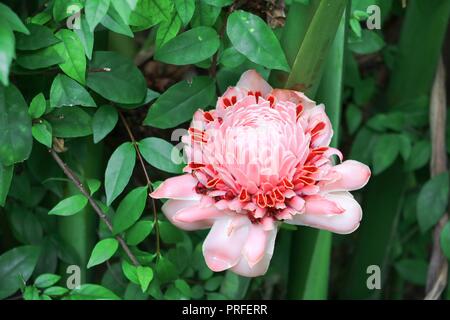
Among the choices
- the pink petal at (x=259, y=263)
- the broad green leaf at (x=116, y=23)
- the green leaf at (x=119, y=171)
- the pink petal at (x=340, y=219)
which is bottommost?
the pink petal at (x=259, y=263)

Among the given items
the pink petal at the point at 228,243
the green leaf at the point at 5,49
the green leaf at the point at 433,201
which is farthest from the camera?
the green leaf at the point at 433,201

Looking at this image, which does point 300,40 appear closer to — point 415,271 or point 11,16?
point 11,16

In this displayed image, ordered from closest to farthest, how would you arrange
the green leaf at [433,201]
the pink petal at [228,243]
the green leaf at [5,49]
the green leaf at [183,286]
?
the green leaf at [5,49], the pink petal at [228,243], the green leaf at [183,286], the green leaf at [433,201]

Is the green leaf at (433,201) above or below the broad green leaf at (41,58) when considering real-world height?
below

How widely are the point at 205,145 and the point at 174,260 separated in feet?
0.54

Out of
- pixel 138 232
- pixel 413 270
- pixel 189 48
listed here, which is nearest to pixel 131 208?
pixel 138 232

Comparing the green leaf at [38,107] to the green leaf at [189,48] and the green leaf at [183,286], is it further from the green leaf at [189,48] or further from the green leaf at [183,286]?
the green leaf at [183,286]

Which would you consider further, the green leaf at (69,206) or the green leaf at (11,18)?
the green leaf at (69,206)

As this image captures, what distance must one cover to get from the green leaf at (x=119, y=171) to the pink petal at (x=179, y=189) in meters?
0.03

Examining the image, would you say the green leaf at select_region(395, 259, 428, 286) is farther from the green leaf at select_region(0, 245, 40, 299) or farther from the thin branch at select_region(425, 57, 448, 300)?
the green leaf at select_region(0, 245, 40, 299)

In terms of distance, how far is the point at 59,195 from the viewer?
0.62 metres

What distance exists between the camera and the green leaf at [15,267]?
578 millimetres

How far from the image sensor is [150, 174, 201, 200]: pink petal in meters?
0.50

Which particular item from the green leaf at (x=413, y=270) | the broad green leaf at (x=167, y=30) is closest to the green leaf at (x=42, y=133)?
the broad green leaf at (x=167, y=30)
